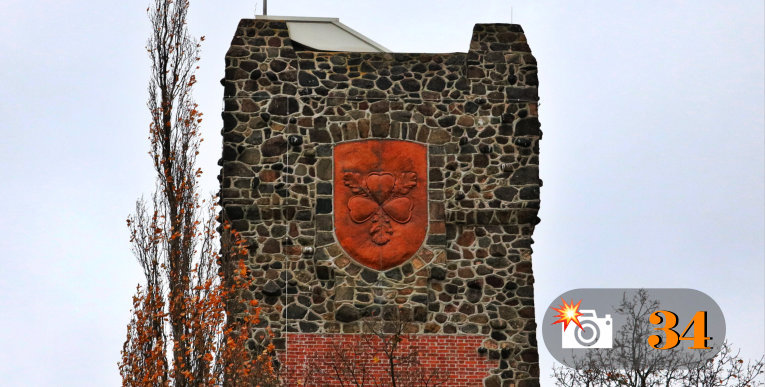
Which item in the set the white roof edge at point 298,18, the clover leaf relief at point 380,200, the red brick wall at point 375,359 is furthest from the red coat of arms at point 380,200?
the white roof edge at point 298,18

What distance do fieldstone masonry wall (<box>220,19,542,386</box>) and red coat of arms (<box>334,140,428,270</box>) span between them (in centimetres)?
15

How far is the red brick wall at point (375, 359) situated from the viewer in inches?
967

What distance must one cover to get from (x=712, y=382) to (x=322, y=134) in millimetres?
11171

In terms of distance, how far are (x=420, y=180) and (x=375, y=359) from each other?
3226 mm

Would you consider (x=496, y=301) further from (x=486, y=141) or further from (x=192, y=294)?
(x=192, y=294)

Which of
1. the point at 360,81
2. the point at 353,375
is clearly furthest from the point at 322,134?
the point at 353,375

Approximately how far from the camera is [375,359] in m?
24.5

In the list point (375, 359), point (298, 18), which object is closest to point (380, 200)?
point (375, 359)

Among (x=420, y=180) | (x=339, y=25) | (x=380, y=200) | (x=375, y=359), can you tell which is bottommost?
(x=375, y=359)

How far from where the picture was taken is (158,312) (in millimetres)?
A: 22703

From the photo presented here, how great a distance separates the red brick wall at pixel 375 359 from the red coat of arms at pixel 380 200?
4.70 ft

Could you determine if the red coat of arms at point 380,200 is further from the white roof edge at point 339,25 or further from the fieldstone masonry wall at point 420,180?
the white roof edge at point 339,25

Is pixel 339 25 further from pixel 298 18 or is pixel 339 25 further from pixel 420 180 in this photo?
pixel 420 180

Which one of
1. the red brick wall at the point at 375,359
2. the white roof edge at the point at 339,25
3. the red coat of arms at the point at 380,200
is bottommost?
the red brick wall at the point at 375,359
